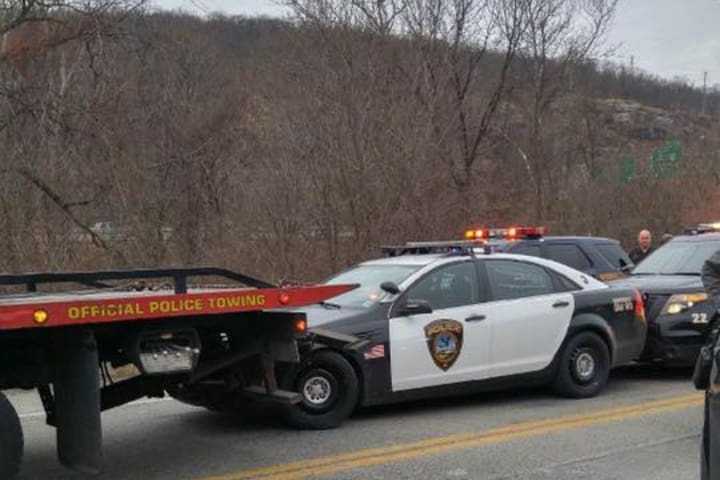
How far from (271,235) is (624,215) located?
15.8 meters

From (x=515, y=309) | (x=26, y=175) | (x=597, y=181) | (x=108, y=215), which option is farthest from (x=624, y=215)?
(x=515, y=309)

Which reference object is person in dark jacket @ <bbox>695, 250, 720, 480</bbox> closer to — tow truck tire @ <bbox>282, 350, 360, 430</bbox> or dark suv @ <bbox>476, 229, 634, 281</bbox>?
tow truck tire @ <bbox>282, 350, 360, 430</bbox>

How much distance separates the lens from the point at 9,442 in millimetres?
5148

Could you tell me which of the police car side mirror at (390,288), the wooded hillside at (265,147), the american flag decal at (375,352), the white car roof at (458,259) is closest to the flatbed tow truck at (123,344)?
the american flag decal at (375,352)

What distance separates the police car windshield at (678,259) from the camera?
11.4 metres

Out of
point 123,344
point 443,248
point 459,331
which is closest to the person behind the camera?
point 123,344

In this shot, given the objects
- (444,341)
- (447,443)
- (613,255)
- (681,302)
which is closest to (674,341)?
(681,302)

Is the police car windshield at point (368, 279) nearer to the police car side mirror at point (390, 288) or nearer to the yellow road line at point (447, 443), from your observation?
the police car side mirror at point (390, 288)

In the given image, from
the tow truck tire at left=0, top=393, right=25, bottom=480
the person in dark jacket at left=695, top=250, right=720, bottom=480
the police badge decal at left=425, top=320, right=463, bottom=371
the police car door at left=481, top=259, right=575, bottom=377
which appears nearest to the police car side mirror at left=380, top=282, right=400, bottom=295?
the police badge decal at left=425, top=320, right=463, bottom=371

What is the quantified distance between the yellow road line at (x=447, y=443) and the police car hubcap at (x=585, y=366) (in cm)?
62

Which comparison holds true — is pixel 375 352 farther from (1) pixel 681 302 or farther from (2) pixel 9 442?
(1) pixel 681 302

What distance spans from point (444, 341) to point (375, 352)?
2.40 ft

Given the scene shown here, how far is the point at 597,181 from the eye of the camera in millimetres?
30703

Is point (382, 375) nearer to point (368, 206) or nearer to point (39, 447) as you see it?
point (39, 447)
